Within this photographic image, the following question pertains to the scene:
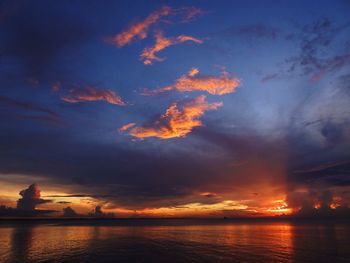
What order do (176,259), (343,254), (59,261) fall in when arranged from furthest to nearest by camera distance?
(343,254) → (176,259) → (59,261)

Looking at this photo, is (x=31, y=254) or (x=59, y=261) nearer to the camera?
(x=59, y=261)

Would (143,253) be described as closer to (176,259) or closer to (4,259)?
(176,259)

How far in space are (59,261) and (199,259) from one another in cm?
2676

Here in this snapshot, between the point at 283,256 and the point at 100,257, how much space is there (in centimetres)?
3818

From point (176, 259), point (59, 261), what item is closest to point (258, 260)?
point (176, 259)

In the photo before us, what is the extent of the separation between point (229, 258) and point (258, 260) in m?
5.63

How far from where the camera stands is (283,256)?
2443 inches

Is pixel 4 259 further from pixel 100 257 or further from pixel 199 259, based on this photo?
pixel 199 259

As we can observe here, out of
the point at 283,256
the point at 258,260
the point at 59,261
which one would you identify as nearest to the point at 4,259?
the point at 59,261

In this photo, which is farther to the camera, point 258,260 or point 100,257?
→ point 100,257

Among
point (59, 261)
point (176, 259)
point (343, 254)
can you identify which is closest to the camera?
point (59, 261)

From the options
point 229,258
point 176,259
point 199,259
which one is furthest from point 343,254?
point 176,259

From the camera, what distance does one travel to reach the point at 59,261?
182ft

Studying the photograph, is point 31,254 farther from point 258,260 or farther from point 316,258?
point 316,258
